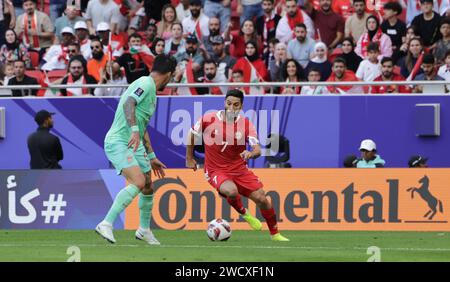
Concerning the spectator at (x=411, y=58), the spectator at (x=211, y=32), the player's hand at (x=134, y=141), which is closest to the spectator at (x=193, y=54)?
the spectator at (x=211, y=32)

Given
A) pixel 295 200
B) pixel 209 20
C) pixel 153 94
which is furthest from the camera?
pixel 209 20

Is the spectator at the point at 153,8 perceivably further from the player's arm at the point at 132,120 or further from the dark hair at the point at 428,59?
the player's arm at the point at 132,120

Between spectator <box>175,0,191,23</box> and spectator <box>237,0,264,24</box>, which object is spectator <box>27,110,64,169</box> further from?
spectator <box>237,0,264,24</box>

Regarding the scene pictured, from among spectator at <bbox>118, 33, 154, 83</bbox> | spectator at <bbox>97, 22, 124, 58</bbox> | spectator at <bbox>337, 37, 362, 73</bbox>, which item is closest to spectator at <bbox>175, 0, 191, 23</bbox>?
spectator at <bbox>97, 22, 124, 58</bbox>

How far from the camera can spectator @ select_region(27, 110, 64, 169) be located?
24.0 metres

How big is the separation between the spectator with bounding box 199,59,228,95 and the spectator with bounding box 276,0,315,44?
1451mm

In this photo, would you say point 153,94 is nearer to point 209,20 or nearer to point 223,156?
point 223,156

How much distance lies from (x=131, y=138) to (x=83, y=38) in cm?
1063

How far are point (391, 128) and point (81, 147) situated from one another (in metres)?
5.97

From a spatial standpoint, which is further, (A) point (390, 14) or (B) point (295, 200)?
(A) point (390, 14)

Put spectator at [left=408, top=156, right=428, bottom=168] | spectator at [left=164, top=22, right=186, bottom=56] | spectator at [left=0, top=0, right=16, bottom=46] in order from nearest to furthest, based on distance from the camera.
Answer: spectator at [left=408, top=156, right=428, bottom=168]
spectator at [left=164, top=22, right=186, bottom=56]
spectator at [left=0, top=0, right=16, bottom=46]

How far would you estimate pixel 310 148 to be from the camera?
2461cm

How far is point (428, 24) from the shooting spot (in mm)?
23969

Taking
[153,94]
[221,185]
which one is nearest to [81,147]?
[221,185]
